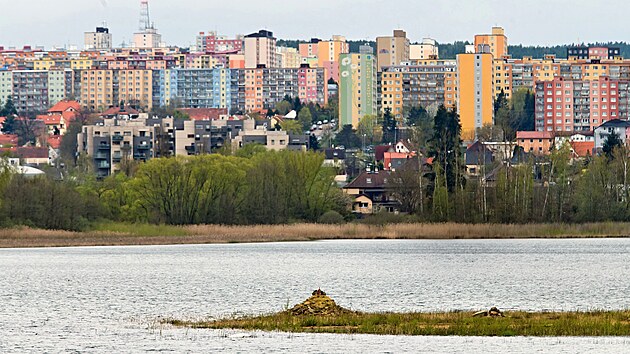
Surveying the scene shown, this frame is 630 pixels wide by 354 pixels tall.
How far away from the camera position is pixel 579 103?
193m

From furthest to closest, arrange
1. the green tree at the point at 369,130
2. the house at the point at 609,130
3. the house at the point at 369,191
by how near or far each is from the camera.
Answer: the green tree at the point at 369,130 < the house at the point at 609,130 < the house at the point at 369,191

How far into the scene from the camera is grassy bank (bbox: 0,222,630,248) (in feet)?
241

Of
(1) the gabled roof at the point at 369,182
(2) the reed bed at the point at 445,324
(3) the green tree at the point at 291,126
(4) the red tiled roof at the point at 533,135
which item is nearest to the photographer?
(2) the reed bed at the point at 445,324

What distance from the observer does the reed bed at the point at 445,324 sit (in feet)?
88.5

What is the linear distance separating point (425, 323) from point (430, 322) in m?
0.25

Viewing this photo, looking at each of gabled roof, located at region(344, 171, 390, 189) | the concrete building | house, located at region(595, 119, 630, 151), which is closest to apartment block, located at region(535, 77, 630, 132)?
the concrete building

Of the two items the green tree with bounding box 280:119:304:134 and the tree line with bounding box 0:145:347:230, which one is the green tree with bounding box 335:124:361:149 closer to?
the green tree with bounding box 280:119:304:134

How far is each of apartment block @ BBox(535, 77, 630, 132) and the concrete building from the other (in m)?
7.59

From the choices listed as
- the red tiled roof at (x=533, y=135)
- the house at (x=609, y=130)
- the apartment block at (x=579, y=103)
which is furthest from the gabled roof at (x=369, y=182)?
the apartment block at (x=579, y=103)

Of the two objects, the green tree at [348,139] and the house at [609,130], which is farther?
the green tree at [348,139]

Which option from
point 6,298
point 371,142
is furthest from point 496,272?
point 371,142

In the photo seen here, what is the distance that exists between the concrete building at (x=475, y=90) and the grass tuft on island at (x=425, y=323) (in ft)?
507

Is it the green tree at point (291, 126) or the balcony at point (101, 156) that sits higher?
the green tree at point (291, 126)

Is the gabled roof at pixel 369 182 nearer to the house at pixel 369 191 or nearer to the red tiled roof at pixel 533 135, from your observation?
the house at pixel 369 191
